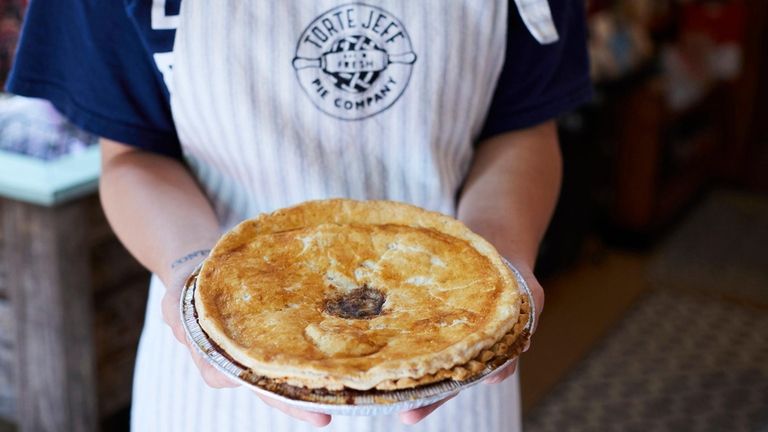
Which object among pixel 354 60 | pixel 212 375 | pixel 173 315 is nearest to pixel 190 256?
pixel 173 315

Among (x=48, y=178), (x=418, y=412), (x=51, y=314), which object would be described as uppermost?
(x=418, y=412)

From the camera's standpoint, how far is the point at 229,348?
0.84 metres

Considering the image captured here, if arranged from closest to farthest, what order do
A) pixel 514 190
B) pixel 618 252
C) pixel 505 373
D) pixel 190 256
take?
1. pixel 505 373
2. pixel 190 256
3. pixel 514 190
4. pixel 618 252

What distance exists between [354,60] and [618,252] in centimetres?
320

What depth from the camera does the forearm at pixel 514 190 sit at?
1.14 meters

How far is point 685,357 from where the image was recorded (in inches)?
126

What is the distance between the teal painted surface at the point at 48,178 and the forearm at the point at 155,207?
2.98 feet

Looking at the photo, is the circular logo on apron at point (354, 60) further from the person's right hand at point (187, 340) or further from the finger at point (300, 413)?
the finger at point (300, 413)

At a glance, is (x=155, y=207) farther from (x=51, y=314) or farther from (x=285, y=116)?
(x=51, y=314)

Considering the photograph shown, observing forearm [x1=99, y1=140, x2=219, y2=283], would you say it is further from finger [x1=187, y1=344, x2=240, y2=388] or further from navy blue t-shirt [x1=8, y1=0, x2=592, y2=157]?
finger [x1=187, y1=344, x2=240, y2=388]

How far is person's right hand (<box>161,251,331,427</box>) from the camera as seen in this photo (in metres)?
0.85

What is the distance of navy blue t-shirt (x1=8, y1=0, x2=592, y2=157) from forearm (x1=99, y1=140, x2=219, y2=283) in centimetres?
4

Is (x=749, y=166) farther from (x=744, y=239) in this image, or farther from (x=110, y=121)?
(x=110, y=121)

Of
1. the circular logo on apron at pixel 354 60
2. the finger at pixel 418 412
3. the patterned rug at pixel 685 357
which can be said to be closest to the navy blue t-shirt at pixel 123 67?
the circular logo on apron at pixel 354 60
